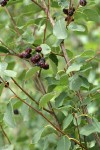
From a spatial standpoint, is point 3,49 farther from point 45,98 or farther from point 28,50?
point 45,98

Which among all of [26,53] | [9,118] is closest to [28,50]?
[26,53]

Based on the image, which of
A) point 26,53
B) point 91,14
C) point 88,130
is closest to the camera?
point 88,130

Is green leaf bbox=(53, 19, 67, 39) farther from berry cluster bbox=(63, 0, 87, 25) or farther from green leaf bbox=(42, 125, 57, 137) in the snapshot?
green leaf bbox=(42, 125, 57, 137)

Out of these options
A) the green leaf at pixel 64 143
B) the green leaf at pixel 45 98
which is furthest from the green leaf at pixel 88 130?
the green leaf at pixel 45 98

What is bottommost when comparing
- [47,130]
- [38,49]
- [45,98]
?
[47,130]

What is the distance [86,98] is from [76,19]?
1.20ft

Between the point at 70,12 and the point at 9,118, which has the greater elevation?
the point at 70,12

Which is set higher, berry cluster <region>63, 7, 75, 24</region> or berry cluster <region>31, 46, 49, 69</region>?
berry cluster <region>63, 7, 75, 24</region>

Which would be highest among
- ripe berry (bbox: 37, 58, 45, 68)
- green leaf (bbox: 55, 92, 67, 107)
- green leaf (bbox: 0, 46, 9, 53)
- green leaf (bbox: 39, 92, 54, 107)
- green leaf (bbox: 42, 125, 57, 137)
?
green leaf (bbox: 0, 46, 9, 53)

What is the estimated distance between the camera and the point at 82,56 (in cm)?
161

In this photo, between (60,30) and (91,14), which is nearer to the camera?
(60,30)

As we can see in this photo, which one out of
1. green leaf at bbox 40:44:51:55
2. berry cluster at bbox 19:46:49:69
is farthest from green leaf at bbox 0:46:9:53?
green leaf at bbox 40:44:51:55

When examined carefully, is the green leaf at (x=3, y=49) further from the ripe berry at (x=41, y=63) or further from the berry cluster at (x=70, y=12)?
the berry cluster at (x=70, y=12)

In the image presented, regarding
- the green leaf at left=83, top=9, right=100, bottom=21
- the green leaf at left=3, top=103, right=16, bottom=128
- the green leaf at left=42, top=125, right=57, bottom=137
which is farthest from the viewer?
the green leaf at left=83, top=9, right=100, bottom=21
